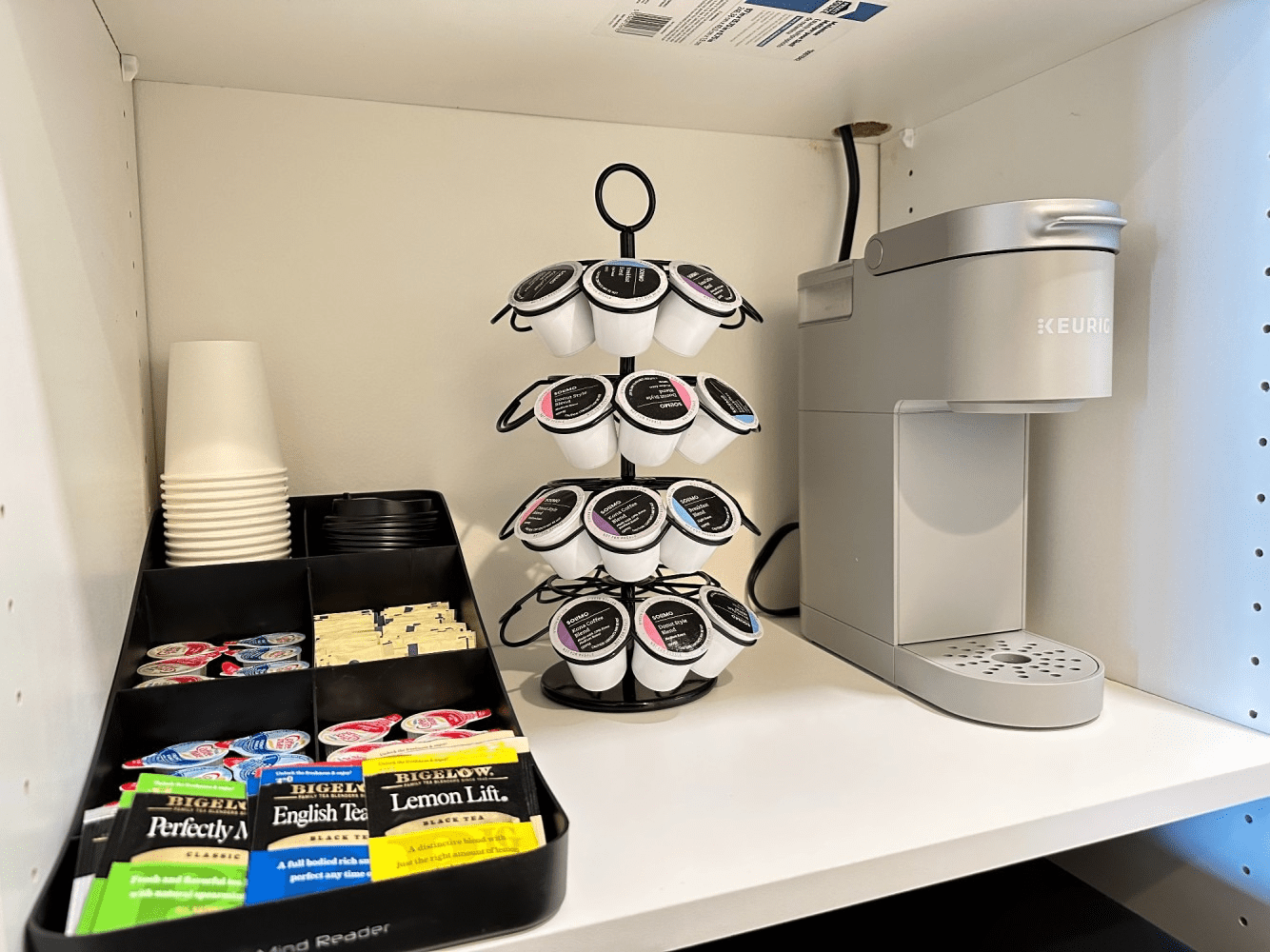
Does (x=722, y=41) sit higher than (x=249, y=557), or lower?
higher

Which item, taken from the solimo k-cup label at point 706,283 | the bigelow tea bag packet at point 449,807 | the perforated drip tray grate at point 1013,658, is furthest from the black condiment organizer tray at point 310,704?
the perforated drip tray grate at point 1013,658

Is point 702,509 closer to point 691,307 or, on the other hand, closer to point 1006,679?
point 691,307

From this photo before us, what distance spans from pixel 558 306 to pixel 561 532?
0.72 feet

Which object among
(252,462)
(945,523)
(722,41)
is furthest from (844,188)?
(252,462)

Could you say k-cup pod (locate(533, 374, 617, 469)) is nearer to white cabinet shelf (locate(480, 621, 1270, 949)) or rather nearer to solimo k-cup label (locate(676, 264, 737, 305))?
solimo k-cup label (locate(676, 264, 737, 305))

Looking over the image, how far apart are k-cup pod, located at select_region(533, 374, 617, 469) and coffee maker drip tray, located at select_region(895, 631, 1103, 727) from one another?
1.32 ft

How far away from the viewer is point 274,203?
108 centimetres

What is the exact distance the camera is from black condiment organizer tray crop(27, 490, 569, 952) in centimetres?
52

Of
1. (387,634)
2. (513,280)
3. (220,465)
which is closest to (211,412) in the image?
(220,465)

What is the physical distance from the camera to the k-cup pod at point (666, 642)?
93 centimetres

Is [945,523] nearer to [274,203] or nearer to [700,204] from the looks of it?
[700,204]

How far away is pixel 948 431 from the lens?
1.02 meters

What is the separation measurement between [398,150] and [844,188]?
625mm

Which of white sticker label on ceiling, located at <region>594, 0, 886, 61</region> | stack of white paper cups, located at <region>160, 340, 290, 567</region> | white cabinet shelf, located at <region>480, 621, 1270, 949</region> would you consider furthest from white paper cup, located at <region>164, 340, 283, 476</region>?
white sticker label on ceiling, located at <region>594, 0, 886, 61</region>
